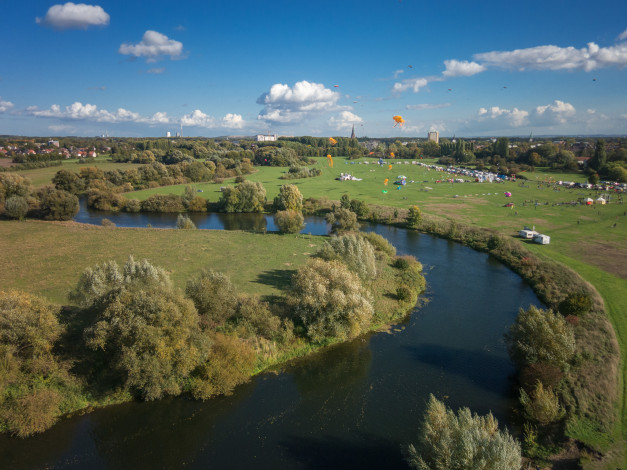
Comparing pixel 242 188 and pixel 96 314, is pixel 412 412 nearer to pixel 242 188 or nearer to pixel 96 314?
pixel 96 314

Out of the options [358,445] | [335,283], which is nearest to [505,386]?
[358,445]

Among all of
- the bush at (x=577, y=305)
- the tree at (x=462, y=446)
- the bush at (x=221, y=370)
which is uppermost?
the bush at (x=577, y=305)

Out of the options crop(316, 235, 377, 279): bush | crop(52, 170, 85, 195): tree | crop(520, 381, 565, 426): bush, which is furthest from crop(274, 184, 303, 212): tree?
crop(52, 170, 85, 195): tree

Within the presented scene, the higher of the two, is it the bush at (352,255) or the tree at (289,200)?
the tree at (289,200)

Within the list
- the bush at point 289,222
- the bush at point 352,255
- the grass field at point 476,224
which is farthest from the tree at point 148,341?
the bush at point 289,222

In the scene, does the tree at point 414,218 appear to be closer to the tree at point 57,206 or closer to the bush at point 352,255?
the bush at point 352,255

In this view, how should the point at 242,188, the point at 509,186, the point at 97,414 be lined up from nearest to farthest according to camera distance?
1. the point at 97,414
2. the point at 242,188
3. the point at 509,186

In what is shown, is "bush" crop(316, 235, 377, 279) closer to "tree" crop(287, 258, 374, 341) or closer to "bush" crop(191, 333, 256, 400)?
"tree" crop(287, 258, 374, 341)

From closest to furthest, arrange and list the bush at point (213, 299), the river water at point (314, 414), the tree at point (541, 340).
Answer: the river water at point (314, 414), the tree at point (541, 340), the bush at point (213, 299)
